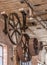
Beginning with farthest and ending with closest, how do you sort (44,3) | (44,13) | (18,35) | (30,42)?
(44,13)
(44,3)
(30,42)
(18,35)

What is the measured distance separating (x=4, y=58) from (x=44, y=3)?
214 cm

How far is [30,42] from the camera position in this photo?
11.7 feet

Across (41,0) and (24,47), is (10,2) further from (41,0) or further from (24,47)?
(24,47)

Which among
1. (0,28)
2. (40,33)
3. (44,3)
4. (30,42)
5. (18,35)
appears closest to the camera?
(18,35)

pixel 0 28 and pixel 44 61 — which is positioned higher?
pixel 0 28

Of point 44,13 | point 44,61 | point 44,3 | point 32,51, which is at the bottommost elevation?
point 44,61

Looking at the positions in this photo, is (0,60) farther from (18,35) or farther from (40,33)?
(18,35)

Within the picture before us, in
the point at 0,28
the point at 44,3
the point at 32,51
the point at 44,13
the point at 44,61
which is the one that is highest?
the point at 44,3

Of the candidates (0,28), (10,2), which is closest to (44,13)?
(10,2)

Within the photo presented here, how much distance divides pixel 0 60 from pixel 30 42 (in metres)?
2.05

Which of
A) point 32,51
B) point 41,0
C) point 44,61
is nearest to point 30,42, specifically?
point 32,51

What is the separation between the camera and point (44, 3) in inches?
152

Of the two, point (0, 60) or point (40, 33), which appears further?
point (40, 33)

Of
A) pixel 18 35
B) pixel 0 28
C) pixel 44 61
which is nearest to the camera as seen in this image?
pixel 18 35
